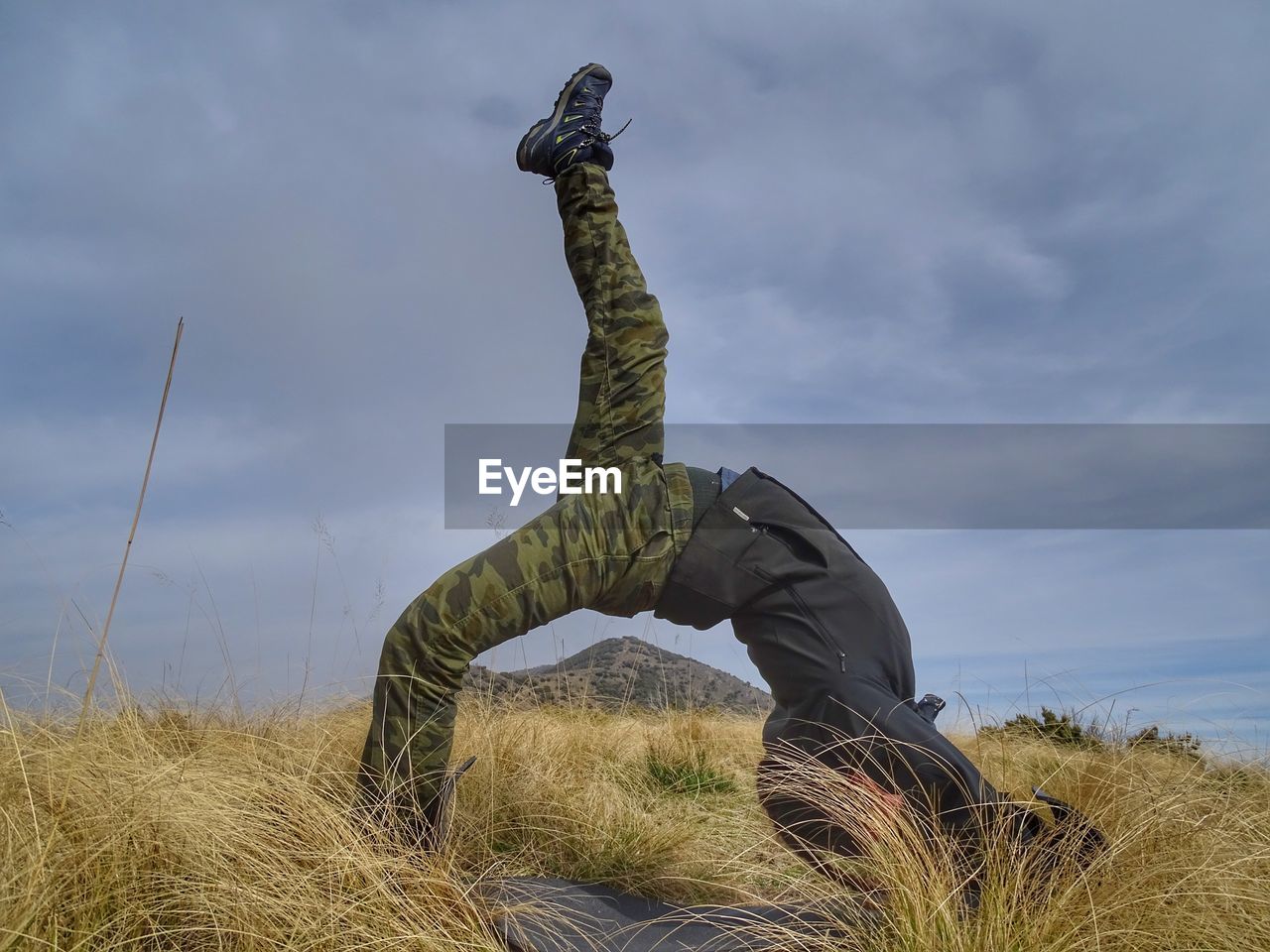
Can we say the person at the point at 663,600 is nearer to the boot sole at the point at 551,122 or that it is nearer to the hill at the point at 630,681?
the boot sole at the point at 551,122

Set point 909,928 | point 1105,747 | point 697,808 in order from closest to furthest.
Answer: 1. point 909,928
2. point 697,808
3. point 1105,747

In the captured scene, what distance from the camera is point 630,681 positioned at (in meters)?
6.84

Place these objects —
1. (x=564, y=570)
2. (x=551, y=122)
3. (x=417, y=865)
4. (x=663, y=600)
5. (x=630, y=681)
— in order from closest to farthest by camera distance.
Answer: (x=417, y=865)
(x=564, y=570)
(x=663, y=600)
(x=551, y=122)
(x=630, y=681)

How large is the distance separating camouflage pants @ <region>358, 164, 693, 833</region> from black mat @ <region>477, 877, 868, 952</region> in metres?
0.43

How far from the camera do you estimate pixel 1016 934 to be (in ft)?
7.06

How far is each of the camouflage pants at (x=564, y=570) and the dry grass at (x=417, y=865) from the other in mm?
276

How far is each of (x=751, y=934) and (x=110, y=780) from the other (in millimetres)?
1804

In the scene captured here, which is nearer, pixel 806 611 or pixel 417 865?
pixel 417 865

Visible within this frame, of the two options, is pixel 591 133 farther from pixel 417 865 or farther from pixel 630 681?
pixel 630 681

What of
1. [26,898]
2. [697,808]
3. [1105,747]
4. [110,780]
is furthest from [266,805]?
[1105,747]

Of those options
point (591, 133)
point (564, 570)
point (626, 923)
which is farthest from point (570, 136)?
point (626, 923)

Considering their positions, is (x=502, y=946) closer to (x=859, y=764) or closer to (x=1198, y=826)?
(x=859, y=764)

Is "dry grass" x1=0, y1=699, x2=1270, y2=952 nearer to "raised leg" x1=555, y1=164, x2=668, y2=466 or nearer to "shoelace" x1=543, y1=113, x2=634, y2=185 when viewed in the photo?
"raised leg" x1=555, y1=164, x2=668, y2=466

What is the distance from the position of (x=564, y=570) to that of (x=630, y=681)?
4178mm
